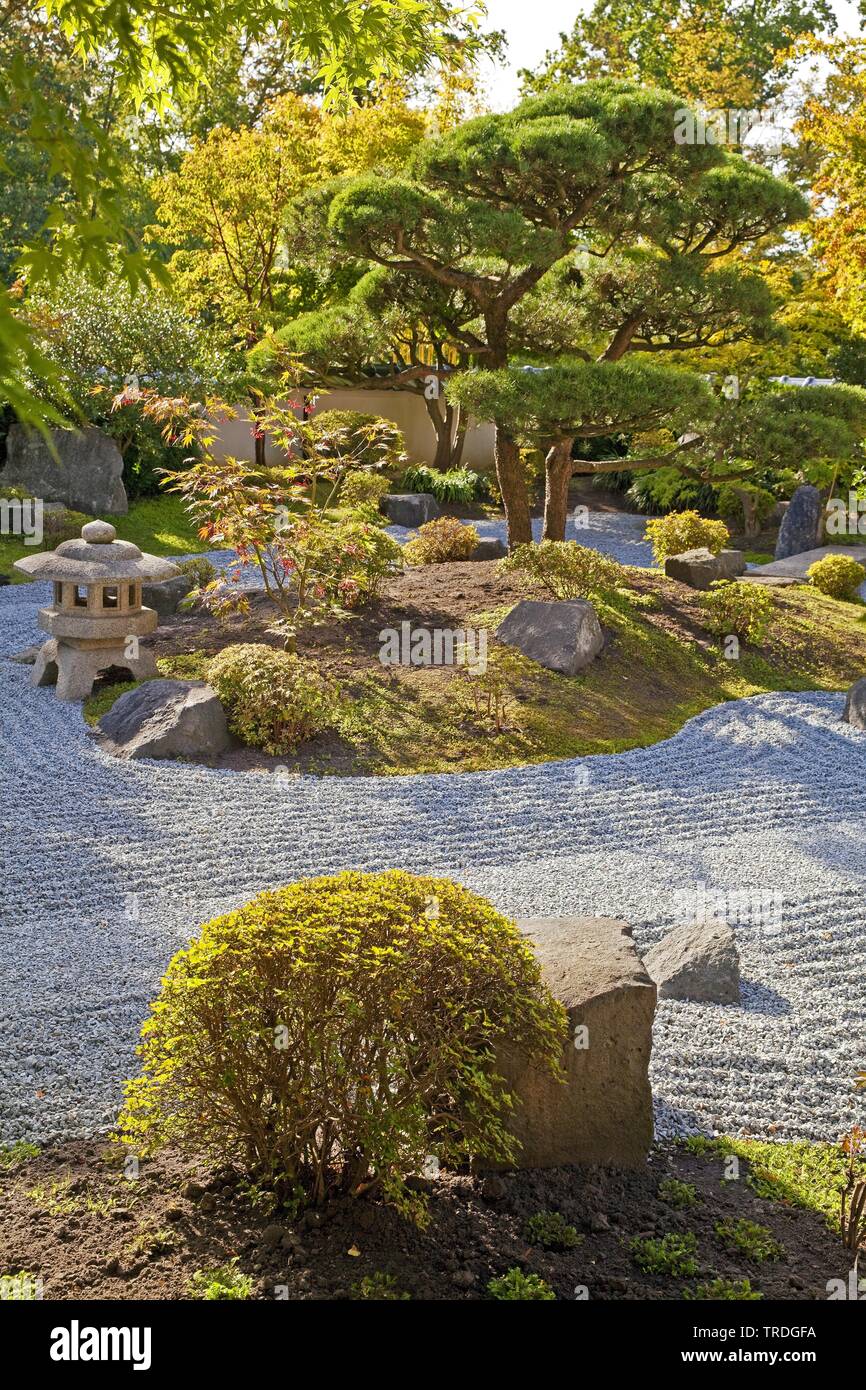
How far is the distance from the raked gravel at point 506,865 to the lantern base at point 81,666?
19 centimetres

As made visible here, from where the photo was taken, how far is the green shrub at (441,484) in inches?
776

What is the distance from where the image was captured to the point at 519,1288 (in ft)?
10.4

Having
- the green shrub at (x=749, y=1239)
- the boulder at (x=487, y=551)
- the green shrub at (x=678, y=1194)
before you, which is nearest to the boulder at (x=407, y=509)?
the boulder at (x=487, y=551)

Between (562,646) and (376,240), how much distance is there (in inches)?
161

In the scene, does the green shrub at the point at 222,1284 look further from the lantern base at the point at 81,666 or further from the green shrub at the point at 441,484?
the green shrub at the point at 441,484

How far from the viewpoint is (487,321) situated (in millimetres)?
12656

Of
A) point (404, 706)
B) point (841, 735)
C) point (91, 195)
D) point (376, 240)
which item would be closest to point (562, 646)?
point (404, 706)

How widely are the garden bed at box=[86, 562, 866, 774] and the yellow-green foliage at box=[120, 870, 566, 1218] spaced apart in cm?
456

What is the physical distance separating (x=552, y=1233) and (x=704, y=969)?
1.97 metres

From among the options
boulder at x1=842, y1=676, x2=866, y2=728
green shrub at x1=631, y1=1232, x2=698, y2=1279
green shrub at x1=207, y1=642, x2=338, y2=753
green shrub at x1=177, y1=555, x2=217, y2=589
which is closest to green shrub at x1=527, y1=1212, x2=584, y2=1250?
green shrub at x1=631, y1=1232, x2=698, y2=1279

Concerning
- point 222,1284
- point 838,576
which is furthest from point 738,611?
point 222,1284

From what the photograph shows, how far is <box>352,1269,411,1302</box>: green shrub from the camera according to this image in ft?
10.2

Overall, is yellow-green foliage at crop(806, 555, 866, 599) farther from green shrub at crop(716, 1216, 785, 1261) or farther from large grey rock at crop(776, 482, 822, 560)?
green shrub at crop(716, 1216, 785, 1261)

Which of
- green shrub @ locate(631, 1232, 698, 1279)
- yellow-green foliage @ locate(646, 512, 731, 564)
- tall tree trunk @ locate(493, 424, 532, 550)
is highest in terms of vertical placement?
tall tree trunk @ locate(493, 424, 532, 550)
